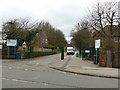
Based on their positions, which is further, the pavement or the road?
the pavement

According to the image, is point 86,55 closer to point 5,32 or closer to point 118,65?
point 5,32

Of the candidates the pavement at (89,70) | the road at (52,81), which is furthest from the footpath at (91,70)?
the road at (52,81)

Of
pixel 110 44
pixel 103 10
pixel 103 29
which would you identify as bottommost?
pixel 110 44

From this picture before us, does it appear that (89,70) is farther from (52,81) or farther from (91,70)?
(52,81)

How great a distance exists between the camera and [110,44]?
31.5 meters

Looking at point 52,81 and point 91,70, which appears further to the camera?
point 91,70

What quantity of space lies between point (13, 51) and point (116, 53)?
22.6 m

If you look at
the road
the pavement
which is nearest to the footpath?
the pavement

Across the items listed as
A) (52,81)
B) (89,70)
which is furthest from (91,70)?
(52,81)

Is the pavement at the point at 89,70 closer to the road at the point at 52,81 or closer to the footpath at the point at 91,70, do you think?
the footpath at the point at 91,70

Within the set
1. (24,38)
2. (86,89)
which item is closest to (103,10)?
(24,38)

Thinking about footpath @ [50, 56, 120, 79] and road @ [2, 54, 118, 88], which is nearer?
road @ [2, 54, 118, 88]

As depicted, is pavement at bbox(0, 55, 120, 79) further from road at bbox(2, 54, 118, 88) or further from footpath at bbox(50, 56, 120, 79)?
road at bbox(2, 54, 118, 88)

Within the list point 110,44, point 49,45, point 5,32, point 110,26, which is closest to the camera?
point 110,44
